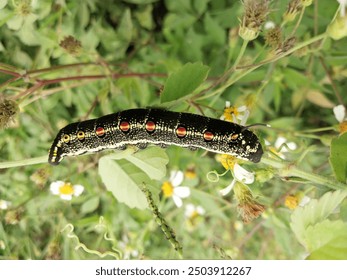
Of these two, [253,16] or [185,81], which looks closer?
[253,16]

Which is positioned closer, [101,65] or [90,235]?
[101,65]

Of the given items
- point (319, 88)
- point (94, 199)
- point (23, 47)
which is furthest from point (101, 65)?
point (319, 88)

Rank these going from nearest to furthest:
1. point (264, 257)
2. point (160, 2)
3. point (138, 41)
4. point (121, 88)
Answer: point (121, 88), point (138, 41), point (160, 2), point (264, 257)

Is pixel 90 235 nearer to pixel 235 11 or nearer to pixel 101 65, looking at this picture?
pixel 101 65

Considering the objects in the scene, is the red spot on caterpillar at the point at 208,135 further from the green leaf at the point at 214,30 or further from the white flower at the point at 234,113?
the green leaf at the point at 214,30

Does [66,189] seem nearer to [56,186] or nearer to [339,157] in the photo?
[56,186]

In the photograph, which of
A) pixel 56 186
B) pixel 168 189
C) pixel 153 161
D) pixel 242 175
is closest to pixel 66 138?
pixel 56 186

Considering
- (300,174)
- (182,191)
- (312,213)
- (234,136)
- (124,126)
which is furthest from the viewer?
(182,191)
